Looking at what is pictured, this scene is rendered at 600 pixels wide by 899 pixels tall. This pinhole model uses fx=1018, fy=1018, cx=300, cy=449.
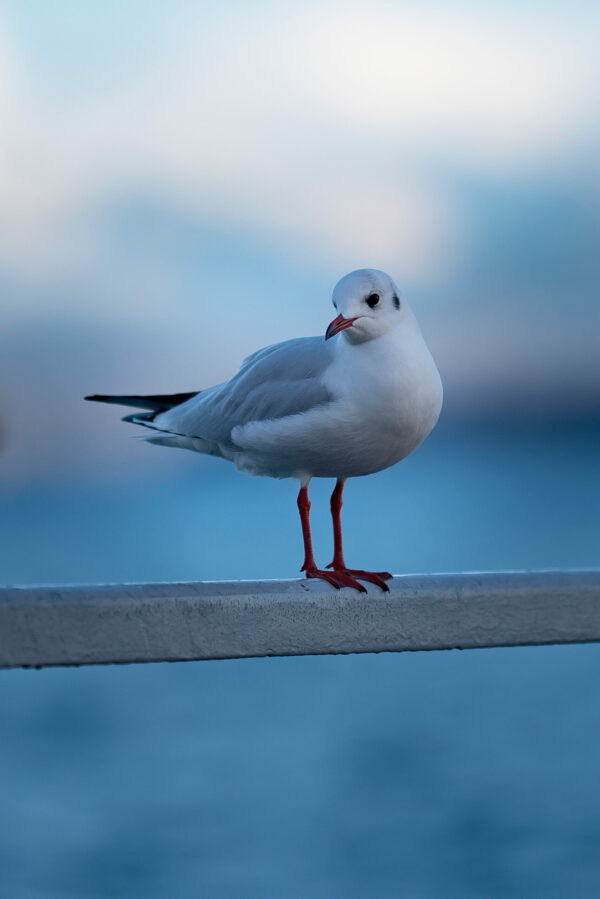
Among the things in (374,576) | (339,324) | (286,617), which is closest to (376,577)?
(374,576)

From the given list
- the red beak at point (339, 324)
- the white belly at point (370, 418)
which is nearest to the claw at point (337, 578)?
the white belly at point (370, 418)

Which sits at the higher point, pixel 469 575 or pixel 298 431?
pixel 298 431

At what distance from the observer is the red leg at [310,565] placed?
1.79m

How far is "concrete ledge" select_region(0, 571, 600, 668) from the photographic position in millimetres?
1577

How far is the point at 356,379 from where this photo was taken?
187 cm

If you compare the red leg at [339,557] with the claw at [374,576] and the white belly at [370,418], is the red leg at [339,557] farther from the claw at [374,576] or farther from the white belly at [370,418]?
the white belly at [370,418]

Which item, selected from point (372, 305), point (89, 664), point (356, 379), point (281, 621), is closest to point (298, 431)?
point (356, 379)

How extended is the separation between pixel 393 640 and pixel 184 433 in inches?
29.8

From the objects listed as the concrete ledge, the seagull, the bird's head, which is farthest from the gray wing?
the concrete ledge

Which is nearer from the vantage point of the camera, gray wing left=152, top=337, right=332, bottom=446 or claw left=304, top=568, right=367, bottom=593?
claw left=304, top=568, right=367, bottom=593

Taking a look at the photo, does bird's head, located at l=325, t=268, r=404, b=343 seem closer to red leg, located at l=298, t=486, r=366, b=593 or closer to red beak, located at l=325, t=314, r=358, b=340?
red beak, located at l=325, t=314, r=358, b=340

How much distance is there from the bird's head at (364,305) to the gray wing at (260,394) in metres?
0.13

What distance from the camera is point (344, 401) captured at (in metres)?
1.87

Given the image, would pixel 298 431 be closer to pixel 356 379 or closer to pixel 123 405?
pixel 356 379
